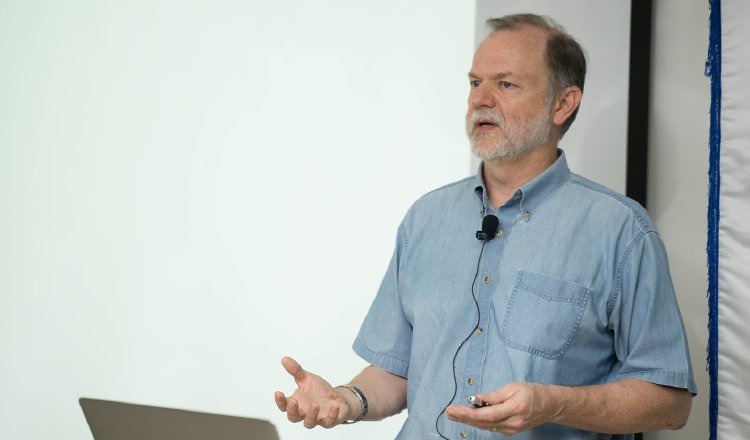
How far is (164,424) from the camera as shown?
1279 millimetres

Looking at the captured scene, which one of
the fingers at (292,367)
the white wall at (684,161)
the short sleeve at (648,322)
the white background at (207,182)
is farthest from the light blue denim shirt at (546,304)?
the white background at (207,182)

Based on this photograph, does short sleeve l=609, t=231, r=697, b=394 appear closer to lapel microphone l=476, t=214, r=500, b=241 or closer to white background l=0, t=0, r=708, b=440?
lapel microphone l=476, t=214, r=500, b=241

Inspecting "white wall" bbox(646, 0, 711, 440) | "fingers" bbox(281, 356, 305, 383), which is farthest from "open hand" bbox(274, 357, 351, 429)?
"white wall" bbox(646, 0, 711, 440)

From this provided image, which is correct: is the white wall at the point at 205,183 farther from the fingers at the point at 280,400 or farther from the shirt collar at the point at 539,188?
the fingers at the point at 280,400

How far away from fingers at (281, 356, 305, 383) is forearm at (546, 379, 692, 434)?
0.47 m

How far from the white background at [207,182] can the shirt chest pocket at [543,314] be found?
0.73 metres

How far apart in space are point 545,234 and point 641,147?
2.29 ft

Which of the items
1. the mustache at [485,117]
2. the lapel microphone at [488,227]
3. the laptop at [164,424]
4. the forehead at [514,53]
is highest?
the forehead at [514,53]

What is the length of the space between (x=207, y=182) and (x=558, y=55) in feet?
4.01

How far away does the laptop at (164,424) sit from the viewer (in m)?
1.23

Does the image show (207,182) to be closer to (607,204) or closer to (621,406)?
(607,204)

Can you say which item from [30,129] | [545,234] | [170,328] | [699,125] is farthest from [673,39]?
[30,129]

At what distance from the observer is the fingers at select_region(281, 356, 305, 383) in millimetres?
1495

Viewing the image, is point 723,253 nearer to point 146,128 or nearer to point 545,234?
point 545,234
